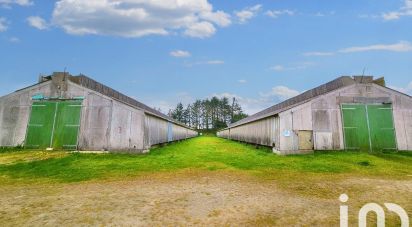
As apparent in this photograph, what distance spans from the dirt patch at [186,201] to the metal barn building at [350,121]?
7971 millimetres

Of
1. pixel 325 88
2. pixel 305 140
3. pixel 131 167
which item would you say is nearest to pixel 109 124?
pixel 131 167

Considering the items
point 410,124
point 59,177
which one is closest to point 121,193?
point 59,177

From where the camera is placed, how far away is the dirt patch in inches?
207

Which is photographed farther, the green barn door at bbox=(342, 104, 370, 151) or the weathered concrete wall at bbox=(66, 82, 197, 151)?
the green barn door at bbox=(342, 104, 370, 151)

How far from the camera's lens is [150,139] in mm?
20625

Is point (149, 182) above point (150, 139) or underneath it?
underneath

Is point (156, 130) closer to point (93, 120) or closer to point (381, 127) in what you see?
point (93, 120)

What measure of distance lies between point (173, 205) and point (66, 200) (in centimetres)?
299

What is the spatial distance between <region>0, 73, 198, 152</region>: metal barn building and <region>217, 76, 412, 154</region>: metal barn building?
10397 millimetres

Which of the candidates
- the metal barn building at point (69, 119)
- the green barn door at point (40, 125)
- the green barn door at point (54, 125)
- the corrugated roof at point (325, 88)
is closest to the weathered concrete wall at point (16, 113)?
the metal barn building at point (69, 119)

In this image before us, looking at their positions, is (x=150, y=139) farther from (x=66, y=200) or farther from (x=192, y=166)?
(x=66, y=200)

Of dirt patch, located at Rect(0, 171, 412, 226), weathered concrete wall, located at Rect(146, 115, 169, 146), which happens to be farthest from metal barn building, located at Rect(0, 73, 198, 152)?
dirt patch, located at Rect(0, 171, 412, 226)

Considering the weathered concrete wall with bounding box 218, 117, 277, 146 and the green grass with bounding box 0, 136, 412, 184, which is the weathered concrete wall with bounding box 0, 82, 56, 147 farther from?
the weathered concrete wall with bounding box 218, 117, 277, 146

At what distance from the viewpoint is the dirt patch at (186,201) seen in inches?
207
